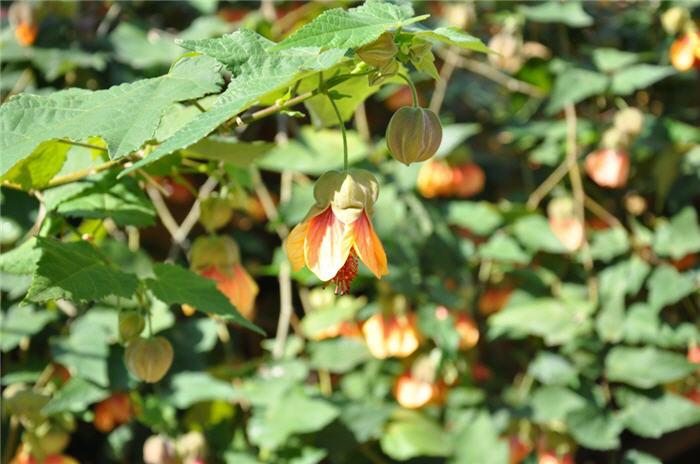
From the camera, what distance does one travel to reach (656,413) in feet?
3.76

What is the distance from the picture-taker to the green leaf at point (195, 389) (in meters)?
0.98

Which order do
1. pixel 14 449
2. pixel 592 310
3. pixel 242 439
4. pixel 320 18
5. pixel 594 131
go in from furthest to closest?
A: pixel 594 131
pixel 592 310
pixel 242 439
pixel 14 449
pixel 320 18

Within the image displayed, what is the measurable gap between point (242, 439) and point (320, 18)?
79 cm

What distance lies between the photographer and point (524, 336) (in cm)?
126

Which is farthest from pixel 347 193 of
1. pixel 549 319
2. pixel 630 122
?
pixel 630 122

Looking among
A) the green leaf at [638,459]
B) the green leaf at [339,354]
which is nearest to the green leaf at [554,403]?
the green leaf at [638,459]

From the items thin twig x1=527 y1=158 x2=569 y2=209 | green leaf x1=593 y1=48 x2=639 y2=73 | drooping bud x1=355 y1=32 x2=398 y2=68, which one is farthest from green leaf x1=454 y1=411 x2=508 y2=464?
drooping bud x1=355 y1=32 x2=398 y2=68

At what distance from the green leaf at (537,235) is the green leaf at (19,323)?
673mm

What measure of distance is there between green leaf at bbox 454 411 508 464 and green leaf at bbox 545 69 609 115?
484 millimetres

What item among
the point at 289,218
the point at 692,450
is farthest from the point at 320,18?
the point at 692,450

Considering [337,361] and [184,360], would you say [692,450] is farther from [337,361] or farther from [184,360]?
[184,360]

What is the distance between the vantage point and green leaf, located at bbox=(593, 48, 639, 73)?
50.4 inches

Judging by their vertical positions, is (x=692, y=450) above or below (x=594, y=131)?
below

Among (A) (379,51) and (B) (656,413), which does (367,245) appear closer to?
(A) (379,51)
